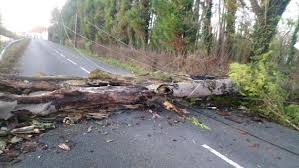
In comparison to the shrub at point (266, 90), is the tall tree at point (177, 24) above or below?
above

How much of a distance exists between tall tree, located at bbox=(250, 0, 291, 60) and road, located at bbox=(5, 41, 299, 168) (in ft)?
18.0

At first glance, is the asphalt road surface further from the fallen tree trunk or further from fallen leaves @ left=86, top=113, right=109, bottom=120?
the fallen tree trunk

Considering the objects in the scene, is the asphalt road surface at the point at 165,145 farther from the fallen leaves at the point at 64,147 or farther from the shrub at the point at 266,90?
the shrub at the point at 266,90

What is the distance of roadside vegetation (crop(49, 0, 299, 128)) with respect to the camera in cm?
909

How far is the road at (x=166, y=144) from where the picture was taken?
524 cm

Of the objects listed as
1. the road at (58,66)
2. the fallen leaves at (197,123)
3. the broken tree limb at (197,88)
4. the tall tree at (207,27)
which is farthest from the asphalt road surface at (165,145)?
the tall tree at (207,27)

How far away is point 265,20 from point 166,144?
832 centimetres

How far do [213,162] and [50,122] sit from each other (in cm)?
340

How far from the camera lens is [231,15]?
1383 cm

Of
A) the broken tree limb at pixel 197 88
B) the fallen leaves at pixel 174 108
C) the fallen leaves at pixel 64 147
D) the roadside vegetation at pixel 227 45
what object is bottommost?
the fallen leaves at pixel 64 147

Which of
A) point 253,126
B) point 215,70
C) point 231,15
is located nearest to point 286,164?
point 253,126

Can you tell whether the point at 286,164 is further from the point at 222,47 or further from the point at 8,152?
the point at 222,47

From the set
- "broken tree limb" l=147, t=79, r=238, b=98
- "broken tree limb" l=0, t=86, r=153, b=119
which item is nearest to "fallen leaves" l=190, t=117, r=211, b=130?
"broken tree limb" l=147, t=79, r=238, b=98

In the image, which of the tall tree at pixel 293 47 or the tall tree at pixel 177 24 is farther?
the tall tree at pixel 177 24
